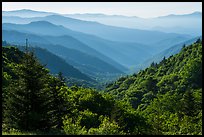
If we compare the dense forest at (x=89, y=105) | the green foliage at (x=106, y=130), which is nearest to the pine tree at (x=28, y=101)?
the dense forest at (x=89, y=105)

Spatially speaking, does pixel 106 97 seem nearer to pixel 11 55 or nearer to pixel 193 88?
pixel 193 88

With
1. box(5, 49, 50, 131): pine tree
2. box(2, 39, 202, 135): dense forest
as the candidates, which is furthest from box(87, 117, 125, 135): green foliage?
box(5, 49, 50, 131): pine tree

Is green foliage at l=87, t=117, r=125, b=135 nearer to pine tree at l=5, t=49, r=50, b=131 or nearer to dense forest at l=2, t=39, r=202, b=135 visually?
dense forest at l=2, t=39, r=202, b=135

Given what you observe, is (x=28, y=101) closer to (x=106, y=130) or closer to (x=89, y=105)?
(x=106, y=130)

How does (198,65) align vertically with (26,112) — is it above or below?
below

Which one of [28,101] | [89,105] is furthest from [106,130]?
[89,105]

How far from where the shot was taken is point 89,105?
60219 mm

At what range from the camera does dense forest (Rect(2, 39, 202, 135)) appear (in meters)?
27.2

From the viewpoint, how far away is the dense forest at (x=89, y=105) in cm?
2717

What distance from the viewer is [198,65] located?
4370 inches

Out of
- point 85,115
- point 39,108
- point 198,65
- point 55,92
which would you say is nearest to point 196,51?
point 198,65

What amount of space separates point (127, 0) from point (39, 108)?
13.5m

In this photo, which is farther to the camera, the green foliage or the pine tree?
the pine tree

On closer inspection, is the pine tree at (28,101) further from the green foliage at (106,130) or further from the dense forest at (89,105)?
the green foliage at (106,130)
